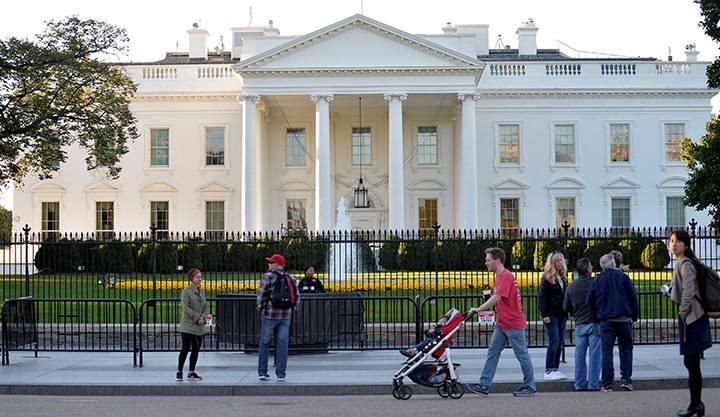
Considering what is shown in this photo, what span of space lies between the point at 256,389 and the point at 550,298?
4.29 meters

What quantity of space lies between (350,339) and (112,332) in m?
5.11

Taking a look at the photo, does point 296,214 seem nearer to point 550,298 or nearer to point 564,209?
→ point 564,209

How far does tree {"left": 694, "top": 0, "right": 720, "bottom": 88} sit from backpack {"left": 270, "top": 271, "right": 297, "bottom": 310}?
17956mm

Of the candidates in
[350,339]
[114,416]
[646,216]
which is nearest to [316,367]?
[350,339]

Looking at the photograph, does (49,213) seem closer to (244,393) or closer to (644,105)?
(644,105)

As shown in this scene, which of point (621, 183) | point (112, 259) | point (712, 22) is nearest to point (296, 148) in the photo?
point (621, 183)

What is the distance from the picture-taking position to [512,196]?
49000 millimetres

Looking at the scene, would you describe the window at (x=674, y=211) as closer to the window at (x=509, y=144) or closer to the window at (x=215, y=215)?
the window at (x=509, y=144)

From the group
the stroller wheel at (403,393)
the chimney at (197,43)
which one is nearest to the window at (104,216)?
the chimney at (197,43)

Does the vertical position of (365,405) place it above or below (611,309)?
below

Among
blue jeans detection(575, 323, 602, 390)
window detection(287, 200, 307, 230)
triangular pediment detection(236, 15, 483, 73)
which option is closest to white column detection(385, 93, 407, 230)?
triangular pediment detection(236, 15, 483, 73)

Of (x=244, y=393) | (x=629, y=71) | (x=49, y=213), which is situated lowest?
(x=244, y=393)

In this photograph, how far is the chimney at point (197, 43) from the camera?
54656 mm

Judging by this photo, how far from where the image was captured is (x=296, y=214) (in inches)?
1929
